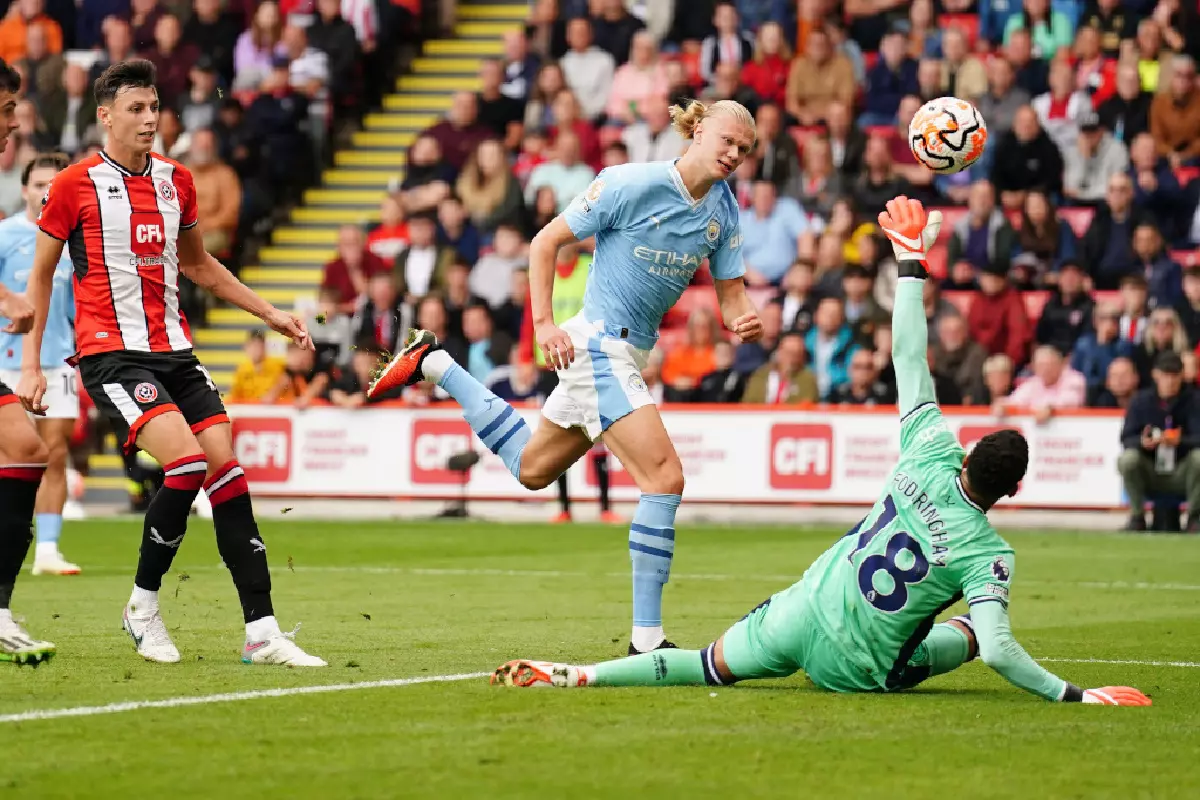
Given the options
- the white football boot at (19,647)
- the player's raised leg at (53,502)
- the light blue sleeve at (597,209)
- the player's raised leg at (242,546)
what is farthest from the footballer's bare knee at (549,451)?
the player's raised leg at (53,502)

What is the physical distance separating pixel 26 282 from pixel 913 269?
786cm

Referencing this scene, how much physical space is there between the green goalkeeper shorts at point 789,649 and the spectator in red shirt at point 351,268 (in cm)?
1636

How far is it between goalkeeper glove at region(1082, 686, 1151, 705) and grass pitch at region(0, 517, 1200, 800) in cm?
5

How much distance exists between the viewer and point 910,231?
24.9ft

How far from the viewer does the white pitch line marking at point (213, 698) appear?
6.64 m

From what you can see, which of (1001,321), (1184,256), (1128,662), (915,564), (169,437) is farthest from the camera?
(1184,256)

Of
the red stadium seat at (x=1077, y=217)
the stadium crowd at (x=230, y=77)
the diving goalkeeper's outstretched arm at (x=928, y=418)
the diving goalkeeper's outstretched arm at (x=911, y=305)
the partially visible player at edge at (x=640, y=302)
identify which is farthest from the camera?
Result: the stadium crowd at (x=230, y=77)

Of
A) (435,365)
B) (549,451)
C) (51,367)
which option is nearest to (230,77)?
(51,367)

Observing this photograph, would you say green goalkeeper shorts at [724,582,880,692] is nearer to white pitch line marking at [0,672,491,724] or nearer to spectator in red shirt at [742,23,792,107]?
white pitch line marking at [0,672,491,724]

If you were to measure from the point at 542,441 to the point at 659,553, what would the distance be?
89 cm

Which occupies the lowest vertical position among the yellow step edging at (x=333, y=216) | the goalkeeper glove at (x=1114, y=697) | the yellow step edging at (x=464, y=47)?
the goalkeeper glove at (x=1114, y=697)

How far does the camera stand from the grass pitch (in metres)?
5.58

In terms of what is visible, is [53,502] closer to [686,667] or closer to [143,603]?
[143,603]

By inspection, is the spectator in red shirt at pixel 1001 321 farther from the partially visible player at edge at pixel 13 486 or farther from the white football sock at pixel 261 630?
the partially visible player at edge at pixel 13 486
